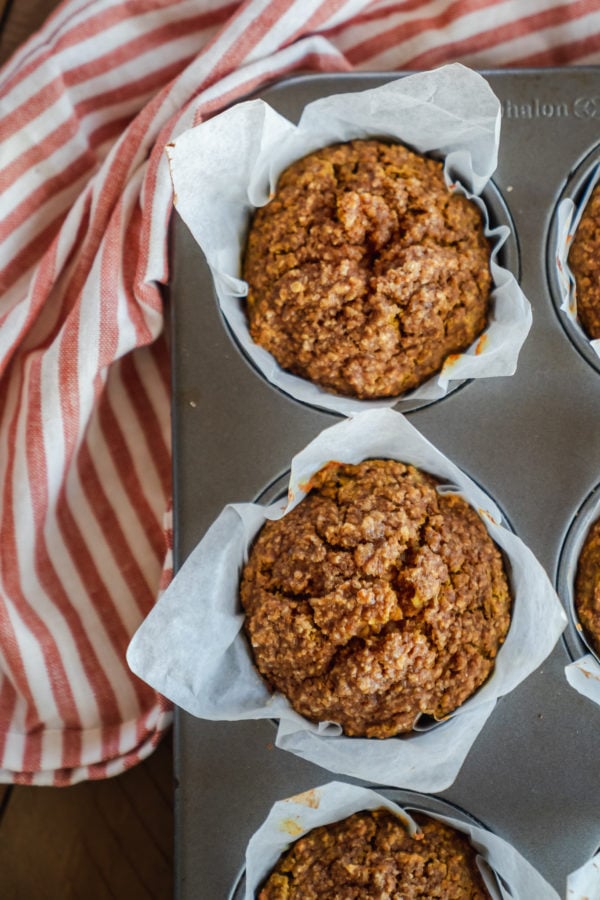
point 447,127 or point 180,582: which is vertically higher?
point 447,127

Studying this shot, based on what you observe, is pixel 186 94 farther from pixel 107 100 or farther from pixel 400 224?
pixel 400 224

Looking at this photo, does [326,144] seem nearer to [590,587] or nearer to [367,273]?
[367,273]

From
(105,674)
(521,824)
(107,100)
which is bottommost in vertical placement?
(521,824)

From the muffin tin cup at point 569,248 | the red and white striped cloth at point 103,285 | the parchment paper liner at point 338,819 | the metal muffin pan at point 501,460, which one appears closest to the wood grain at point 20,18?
the red and white striped cloth at point 103,285

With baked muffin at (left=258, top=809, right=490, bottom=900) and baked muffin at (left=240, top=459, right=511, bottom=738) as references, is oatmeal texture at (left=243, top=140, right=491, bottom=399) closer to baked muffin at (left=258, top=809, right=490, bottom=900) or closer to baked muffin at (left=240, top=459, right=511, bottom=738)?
baked muffin at (left=240, top=459, right=511, bottom=738)

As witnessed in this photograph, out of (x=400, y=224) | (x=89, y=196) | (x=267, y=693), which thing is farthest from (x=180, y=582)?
(x=89, y=196)

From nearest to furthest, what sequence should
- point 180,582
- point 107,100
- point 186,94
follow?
1. point 180,582
2. point 186,94
3. point 107,100

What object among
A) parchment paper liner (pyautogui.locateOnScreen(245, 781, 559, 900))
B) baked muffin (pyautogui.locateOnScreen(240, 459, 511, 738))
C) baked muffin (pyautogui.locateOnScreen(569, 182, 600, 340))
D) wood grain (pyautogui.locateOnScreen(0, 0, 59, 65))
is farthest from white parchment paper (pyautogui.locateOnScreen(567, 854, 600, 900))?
wood grain (pyautogui.locateOnScreen(0, 0, 59, 65))

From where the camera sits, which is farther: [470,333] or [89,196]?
[89,196]
